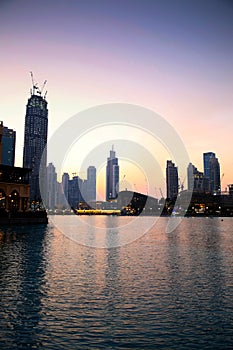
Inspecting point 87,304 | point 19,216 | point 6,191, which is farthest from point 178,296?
point 6,191

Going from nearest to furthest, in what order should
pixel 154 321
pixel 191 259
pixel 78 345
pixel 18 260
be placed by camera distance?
pixel 78 345 < pixel 154 321 < pixel 18 260 < pixel 191 259

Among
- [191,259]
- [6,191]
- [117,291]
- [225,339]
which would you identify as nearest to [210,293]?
[117,291]

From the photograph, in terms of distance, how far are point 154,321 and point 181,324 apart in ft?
4.56

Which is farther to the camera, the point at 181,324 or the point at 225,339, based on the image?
the point at 181,324

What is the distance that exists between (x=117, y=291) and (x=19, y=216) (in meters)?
94.0

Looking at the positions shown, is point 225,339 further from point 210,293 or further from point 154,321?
point 210,293

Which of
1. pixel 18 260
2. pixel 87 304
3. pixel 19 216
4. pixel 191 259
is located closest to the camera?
pixel 87 304

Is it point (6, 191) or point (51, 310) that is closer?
point (51, 310)

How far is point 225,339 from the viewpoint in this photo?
14484mm

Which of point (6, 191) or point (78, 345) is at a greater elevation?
point (6, 191)

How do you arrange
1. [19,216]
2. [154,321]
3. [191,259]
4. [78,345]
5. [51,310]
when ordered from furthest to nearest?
[19,216] < [191,259] < [51,310] < [154,321] < [78,345]

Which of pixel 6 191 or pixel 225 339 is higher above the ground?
pixel 6 191

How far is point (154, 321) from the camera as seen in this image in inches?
659

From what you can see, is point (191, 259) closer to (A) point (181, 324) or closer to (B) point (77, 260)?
(B) point (77, 260)
